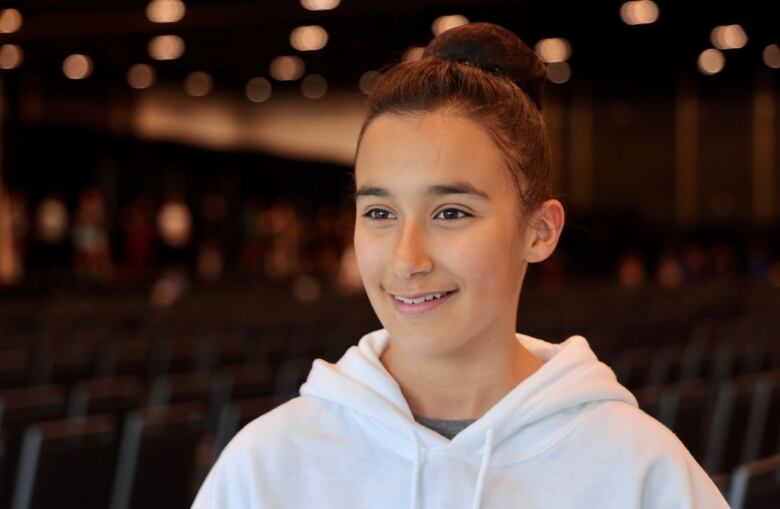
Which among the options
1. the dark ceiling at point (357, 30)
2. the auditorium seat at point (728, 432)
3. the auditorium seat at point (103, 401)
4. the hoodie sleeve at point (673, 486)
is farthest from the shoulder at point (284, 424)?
the dark ceiling at point (357, 30)

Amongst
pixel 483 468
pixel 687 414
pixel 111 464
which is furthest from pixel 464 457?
pixel 687 414

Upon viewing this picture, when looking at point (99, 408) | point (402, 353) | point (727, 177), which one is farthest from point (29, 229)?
point (402, 353)

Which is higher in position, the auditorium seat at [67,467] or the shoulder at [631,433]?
the shoulder at [631,433]

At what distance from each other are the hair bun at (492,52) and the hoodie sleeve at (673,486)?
20.9 inches

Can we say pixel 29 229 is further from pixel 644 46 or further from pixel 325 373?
pixel 325 373

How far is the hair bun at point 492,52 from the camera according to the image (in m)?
1.84

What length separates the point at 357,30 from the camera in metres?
16.0

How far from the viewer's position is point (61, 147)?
21875mm

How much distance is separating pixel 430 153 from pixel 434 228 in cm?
9

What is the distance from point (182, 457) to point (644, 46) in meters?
14.5

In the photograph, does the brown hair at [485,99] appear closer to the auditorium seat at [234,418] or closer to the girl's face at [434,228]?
the girl's face at [434,228]

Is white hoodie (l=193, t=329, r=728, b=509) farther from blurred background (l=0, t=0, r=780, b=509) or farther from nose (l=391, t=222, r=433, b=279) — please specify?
blurred background (l=0, t=0, r=780, b=509)

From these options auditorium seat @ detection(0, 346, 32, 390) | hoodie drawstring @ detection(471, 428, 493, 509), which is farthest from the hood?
auditorium seat @ detection(0, 346, 32, 390)

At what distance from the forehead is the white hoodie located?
0.86 feet
